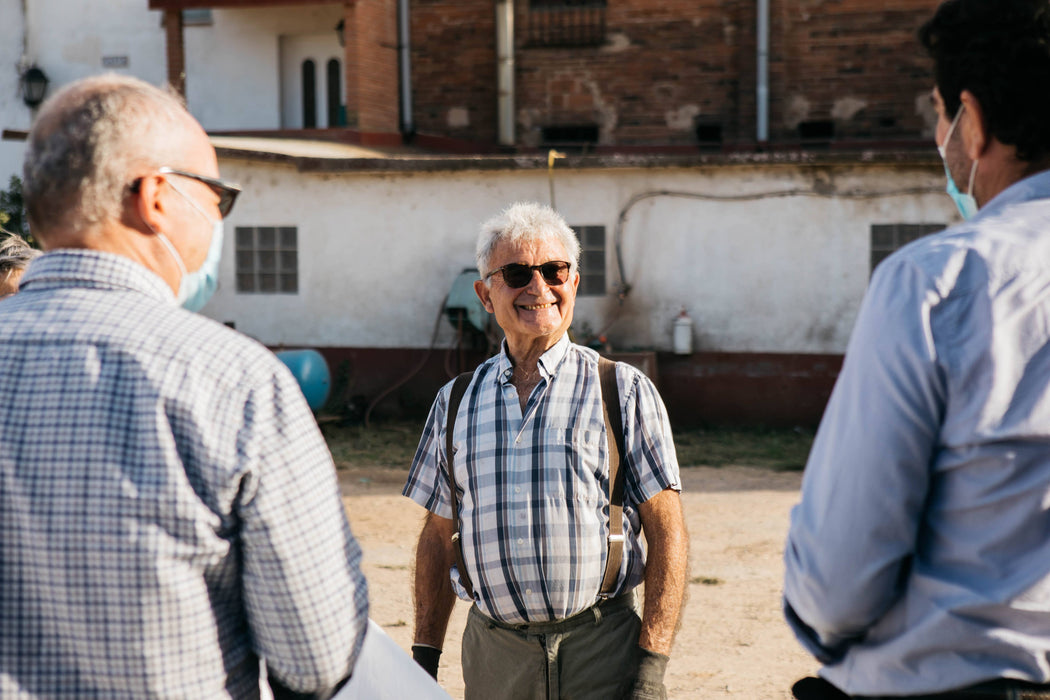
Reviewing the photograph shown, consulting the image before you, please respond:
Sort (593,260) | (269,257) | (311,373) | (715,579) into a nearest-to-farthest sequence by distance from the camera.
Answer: (715,579) < (311,373) < (593,260) < (269,257)

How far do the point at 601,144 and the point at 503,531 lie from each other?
1636cm

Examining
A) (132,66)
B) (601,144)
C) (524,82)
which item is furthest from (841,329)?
(132,66)

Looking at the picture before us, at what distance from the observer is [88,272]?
1626 millimetres

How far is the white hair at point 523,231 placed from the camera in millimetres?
3021

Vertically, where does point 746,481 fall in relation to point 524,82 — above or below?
below

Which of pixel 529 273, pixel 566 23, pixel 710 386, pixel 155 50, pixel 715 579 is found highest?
pixel 566 23

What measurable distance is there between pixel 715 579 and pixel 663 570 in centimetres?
420

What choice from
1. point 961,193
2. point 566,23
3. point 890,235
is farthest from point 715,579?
point 566,23

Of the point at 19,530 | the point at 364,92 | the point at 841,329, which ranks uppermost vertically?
the point at 364,92

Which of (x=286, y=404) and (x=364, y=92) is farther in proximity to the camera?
(x=364, y=92)

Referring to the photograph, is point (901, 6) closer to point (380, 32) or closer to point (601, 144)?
point (601, 144)

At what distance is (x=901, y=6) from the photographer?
17.5m

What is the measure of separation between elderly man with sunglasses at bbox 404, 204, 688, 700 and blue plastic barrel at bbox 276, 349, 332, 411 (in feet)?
31.2

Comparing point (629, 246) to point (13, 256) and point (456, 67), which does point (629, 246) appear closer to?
point (456, 67)
